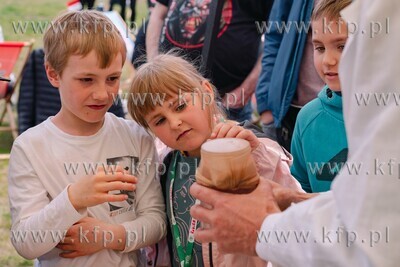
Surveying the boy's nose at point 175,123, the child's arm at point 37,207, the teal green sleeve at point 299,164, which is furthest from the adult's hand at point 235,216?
the teal green sleeve at point 299,164

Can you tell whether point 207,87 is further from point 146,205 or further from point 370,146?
point 370,146

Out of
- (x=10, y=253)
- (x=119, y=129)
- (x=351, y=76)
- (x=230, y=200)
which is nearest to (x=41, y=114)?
(x=10, y=253)

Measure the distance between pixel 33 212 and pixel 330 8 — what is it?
4.36 feet

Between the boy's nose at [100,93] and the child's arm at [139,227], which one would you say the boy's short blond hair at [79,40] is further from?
the child's arm at [139,227]

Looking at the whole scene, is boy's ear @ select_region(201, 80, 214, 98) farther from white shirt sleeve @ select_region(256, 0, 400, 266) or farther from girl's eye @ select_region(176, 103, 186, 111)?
white shirt sleeve @ select_region(256, 0, 400, 266)

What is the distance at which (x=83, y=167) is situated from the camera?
2367 mm

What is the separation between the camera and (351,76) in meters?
1.40

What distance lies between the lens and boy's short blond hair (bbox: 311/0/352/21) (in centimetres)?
252

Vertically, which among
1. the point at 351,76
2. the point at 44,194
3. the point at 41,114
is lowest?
the point at 41,114

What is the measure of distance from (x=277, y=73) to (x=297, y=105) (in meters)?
0.20

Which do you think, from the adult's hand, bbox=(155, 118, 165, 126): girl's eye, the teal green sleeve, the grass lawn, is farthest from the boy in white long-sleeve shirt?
the grass lawn

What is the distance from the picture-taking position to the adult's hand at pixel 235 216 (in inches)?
68.1

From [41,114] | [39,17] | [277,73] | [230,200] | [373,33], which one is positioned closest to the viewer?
[373,33]

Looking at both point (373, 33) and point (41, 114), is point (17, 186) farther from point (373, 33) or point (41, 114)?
point (41, 114)
